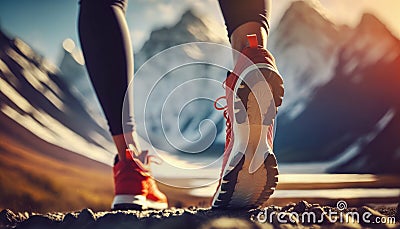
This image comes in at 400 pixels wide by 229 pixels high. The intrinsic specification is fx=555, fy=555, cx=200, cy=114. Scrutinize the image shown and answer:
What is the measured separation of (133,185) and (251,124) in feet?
0.98

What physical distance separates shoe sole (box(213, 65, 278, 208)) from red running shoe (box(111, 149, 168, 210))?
0.19 m

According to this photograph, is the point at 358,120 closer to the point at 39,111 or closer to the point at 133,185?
the point at 133,185

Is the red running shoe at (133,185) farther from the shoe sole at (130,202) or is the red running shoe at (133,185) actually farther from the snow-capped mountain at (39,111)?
the snow-capped mountain at (39,111)

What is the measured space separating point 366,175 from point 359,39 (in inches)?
13.6

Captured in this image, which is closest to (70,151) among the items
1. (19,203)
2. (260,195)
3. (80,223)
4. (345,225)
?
(19,203)

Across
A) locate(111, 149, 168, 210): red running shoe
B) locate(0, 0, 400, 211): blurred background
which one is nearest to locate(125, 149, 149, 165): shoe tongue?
locate(111, 149, 168, 210): red running shoe

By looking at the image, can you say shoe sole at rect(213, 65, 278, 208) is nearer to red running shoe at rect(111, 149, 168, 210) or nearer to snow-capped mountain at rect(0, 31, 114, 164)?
red running shoe at rect(111, 149, 168, 210)

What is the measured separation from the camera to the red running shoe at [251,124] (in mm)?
903

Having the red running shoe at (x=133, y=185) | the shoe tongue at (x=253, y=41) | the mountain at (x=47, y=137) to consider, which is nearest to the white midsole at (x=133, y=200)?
the red running shoe at (x=133, y=185)

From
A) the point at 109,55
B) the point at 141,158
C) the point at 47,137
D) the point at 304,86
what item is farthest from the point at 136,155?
the point at 304,86

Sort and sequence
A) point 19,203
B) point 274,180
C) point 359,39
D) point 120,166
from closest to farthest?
point 274,180
point 120,166
point 19,203
point 359,39

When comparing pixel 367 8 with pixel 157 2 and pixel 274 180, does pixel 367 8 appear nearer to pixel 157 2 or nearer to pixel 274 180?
pixel 157 2

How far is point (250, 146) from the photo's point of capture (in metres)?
0.94

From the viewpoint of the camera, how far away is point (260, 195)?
3.24 ft
